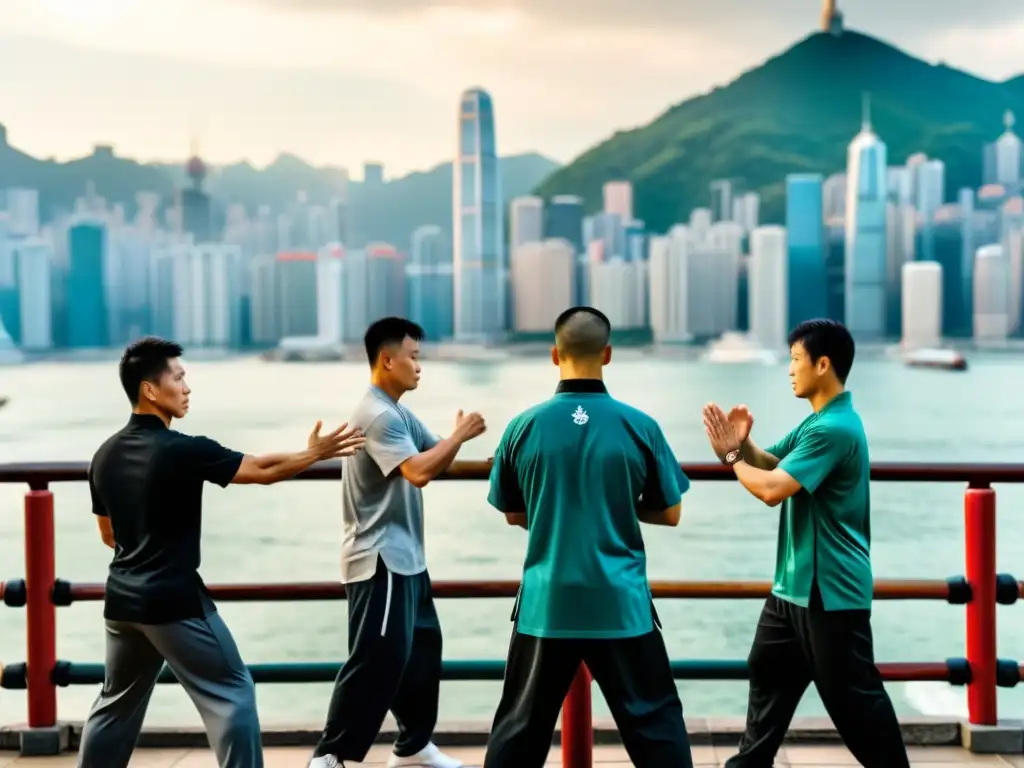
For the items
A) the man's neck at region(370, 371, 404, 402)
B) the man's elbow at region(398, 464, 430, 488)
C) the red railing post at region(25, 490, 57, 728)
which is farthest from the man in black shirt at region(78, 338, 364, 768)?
the red railing post at region(25, 490, 57, 728)

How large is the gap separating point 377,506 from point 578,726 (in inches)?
38.7

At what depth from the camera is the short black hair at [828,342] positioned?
11.4 ft

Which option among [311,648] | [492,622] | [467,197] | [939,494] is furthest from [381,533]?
[467,197]

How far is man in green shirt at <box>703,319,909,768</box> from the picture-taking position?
338cm

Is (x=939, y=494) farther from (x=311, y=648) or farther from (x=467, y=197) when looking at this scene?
(x=467, y=197)

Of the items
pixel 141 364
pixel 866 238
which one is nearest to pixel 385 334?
pixel 141 364

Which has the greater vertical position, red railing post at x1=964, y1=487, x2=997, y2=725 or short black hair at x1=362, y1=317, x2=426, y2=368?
short black hair at x1=362, y1=317, x2=426, y2=368

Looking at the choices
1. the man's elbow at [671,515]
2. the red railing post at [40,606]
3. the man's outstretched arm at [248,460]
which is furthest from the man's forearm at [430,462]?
the red railing post at [40,606]

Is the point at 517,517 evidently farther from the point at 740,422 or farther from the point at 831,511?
the point at 831,511

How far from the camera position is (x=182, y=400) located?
344 cm

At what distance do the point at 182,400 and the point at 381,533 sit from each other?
2.47ft

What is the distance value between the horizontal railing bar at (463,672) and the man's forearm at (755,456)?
86 cm

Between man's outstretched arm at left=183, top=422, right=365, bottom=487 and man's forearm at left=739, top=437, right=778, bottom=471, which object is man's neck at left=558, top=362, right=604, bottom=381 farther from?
man's outstretched arm at left=183, top=422, right=365, bottom=487

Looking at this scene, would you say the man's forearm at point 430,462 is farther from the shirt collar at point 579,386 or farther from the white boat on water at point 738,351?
the white boat on water at point 738,351
